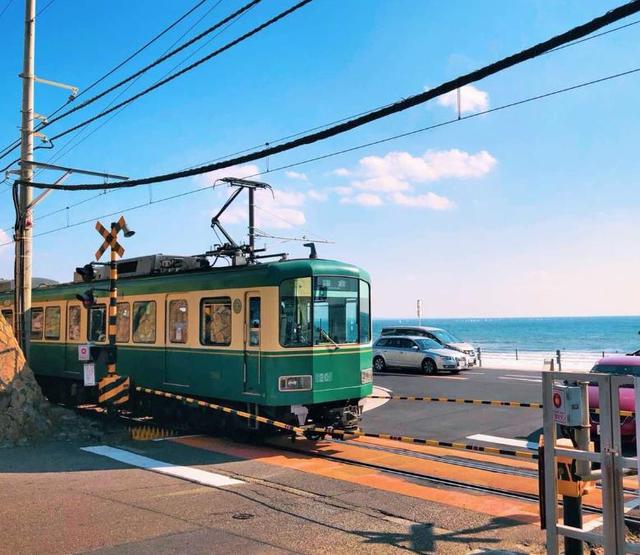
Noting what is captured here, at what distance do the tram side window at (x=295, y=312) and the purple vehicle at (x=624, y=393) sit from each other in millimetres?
4749

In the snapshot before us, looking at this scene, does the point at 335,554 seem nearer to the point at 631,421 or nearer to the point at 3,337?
the point at 631,421

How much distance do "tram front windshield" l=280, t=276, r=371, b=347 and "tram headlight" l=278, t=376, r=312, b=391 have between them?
546mm

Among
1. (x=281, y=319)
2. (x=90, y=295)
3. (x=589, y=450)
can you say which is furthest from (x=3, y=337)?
(x=589, y=450)

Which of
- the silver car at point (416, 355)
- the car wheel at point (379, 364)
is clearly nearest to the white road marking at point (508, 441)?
the silver car at point (416, 355)

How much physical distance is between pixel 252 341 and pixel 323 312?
131 cm

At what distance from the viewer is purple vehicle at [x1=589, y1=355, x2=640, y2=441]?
9.91m

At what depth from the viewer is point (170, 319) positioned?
12.2 meters

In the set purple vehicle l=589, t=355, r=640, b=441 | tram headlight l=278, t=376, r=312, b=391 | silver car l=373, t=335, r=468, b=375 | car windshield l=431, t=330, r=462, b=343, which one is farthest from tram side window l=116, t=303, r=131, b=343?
car windshield l=431, t=330, r=462, b=343

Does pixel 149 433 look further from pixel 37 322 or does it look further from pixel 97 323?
pixel 37 322

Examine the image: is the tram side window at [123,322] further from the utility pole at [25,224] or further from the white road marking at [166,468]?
the white road marking at [166,468]

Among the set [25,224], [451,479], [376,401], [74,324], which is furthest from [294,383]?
[25,224]

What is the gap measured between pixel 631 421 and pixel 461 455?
281cm

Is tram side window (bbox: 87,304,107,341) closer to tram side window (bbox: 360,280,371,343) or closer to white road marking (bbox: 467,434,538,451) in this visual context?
tram side window (bbox: 360,280,371,343)

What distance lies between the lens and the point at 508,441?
36.4 feet
